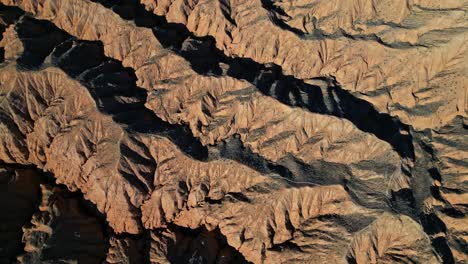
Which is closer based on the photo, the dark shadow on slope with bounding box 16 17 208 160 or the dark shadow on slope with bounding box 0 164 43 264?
the dark shadow on slope with bounding box 0 164 43 264

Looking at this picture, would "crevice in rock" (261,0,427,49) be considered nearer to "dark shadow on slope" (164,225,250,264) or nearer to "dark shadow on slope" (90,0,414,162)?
"dark shadow on slope" (90,0,414,162)

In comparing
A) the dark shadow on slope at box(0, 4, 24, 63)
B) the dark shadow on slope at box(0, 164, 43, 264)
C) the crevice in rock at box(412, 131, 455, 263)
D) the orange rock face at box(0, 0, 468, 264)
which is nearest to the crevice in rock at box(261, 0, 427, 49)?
the orange rock face at box(0, 0, 468, 264)

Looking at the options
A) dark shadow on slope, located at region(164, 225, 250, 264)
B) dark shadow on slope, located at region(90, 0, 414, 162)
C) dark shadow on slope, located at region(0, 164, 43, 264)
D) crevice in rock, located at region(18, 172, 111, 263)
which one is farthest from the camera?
dark shadow on slope, located at region(90, 0, 414, 162)

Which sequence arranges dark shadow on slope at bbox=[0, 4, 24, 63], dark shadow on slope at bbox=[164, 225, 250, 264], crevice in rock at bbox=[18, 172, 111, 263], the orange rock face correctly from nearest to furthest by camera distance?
crevice in rock at bbox=[18, 172, 111, 263], dark shadow on slope at bbox=[164, 225, 250, 264], the orange rock face, dark shadow on slope at bbox=[0, 4, 24, 63]

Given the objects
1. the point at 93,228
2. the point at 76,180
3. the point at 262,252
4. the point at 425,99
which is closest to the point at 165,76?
the point at 76,180

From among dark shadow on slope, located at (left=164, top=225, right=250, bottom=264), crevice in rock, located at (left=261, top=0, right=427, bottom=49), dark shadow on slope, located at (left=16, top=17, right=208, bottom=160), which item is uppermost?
crevice in rock, located at (left=261, top=0, right=427, bottom=49)

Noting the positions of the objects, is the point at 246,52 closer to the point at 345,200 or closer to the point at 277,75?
the point at 277,75
